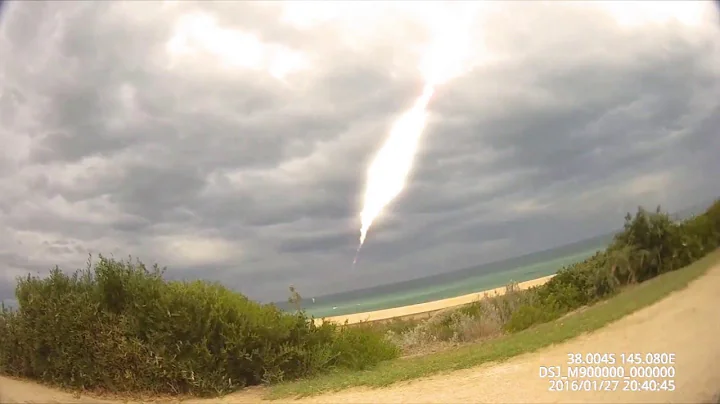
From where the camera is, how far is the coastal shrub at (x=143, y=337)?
10.6 meters

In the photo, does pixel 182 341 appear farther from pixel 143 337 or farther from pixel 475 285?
pixel 475 285

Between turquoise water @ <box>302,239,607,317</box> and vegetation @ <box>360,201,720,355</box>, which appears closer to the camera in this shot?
vegetation @ <box>360,201,720,355</box>

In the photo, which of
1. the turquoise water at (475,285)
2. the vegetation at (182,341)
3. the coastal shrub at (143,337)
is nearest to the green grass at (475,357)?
the vegetation at (182,341)

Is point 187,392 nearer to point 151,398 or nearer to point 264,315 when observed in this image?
point 151,398

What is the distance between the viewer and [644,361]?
30.7 feet

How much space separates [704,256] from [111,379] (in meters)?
18.9

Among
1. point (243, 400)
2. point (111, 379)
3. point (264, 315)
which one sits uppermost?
point (264, 315)

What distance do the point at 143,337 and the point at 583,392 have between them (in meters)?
7.89

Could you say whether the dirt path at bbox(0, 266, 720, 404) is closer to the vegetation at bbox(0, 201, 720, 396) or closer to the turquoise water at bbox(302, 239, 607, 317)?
the vegetation at bbox(0, 201, 720, 396)

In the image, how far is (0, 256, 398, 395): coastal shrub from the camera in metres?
10.6

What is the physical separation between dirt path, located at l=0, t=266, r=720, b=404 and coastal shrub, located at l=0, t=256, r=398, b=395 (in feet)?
1.86

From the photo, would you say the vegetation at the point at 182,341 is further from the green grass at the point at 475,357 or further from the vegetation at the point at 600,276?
the vegetation at the point at 600,276

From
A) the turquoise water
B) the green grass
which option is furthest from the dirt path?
the turquoise water

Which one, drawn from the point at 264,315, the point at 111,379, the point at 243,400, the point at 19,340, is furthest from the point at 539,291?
the point at 19,340
